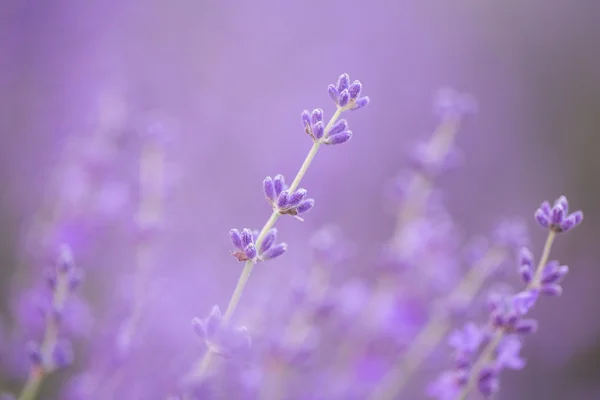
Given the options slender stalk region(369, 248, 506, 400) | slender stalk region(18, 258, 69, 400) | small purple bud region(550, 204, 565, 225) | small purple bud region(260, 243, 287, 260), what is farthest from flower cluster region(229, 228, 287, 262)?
slender stalk region(369, 248, 506, 400)

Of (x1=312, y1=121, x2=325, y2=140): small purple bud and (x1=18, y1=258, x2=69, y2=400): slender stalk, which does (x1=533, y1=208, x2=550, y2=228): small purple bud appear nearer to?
(x1=312, y1=121, x2=325, y2=140): small purple bud

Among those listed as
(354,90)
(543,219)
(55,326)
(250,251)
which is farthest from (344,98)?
(55,326)

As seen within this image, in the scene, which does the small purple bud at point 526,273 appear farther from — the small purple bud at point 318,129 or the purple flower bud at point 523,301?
the small purple bud at point 318,129

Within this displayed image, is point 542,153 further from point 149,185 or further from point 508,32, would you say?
point 149,185

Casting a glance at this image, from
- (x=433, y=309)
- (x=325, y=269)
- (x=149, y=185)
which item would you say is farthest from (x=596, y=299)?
(x=149, y=185)

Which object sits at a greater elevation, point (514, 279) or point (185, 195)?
point (514, 279)

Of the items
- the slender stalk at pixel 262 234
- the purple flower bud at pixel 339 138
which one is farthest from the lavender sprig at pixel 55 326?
the purple flower bud at pixel 339 138

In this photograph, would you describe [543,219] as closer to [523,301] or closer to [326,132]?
[523,301]
